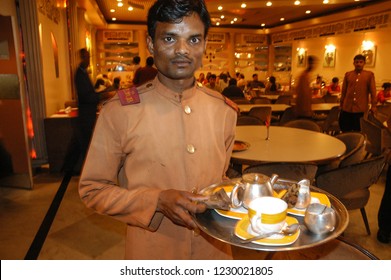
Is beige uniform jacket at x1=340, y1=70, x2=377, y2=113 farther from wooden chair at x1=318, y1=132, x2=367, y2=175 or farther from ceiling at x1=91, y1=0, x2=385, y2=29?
ceiling at x1=91, y1=0, x2=385, y2=29

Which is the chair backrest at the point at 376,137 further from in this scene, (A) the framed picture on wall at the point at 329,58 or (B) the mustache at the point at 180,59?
(A) the framed picture on wall at the point at 329,58

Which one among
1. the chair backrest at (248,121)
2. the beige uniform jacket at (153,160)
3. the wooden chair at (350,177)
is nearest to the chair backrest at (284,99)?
the chair backrest at (248,121)

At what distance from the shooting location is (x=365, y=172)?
2.59 metres

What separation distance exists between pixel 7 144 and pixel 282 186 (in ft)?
13.3

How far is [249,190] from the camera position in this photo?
1.03 m

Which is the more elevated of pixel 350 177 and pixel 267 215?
pixel 267 215

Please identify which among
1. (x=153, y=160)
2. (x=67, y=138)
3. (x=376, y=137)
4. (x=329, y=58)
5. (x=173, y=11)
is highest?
(x=329, y=58)

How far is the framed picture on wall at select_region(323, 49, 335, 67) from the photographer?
11886 millimetres

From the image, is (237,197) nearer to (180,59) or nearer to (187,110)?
(187,110)

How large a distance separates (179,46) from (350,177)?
2.09 meters

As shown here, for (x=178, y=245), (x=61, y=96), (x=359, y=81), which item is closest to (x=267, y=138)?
(x=178, y=245)

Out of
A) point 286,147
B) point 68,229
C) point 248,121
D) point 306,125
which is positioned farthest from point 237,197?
point 248,121

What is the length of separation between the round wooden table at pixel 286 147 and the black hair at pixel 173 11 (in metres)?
1.63
